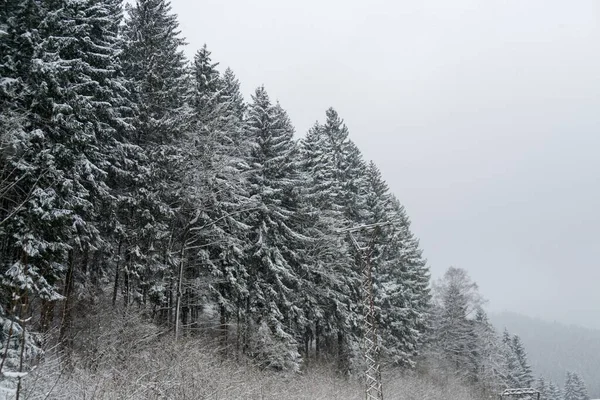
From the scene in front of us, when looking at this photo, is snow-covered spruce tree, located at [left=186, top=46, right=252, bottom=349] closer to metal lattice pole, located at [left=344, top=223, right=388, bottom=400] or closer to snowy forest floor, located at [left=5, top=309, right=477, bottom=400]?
snowy forest floor, located at [left=5, top=309, right=477, bottom=400]

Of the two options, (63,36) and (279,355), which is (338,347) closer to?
(279,355)

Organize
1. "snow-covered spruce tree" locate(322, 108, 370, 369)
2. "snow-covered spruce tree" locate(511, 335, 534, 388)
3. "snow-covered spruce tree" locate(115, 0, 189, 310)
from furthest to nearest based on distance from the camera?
"snow-covered spruce tree" locate(511, 335, 534, 388)
"snow-covered spruce tree" locate(322, 108, 370, 369)
"snow-covered spruce tree" locate(115, 0, 189, 310)

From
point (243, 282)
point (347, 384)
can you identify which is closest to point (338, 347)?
point (347, 384)

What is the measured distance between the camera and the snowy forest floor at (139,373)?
8.03 metres

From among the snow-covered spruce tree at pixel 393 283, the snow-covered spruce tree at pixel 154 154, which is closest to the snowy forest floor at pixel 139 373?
the snow-covered spruce tree at pixel 154 154

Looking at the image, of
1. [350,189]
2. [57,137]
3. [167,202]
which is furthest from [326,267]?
[57,137]

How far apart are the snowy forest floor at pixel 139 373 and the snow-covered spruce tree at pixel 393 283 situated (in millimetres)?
12775

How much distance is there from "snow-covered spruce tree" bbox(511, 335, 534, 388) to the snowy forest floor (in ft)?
160

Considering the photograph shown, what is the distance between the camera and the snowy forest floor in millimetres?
8031

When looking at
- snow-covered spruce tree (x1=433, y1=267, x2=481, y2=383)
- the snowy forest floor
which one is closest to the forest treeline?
the snowy forest floor

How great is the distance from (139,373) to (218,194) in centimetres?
1113

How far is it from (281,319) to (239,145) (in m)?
9.01

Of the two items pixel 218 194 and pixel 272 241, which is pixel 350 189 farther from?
pixel 218 194

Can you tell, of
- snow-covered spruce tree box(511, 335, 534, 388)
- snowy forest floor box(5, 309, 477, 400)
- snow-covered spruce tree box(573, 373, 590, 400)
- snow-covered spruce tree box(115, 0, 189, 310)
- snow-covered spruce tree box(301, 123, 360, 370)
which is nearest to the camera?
snowy forest floor box(5, 309, 477, 400)
